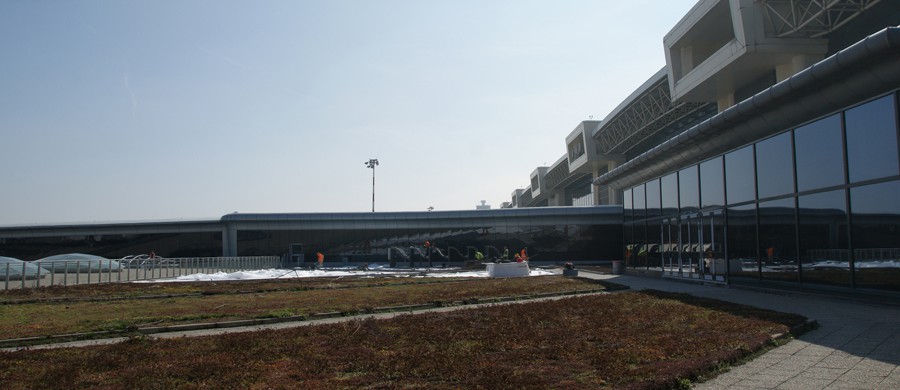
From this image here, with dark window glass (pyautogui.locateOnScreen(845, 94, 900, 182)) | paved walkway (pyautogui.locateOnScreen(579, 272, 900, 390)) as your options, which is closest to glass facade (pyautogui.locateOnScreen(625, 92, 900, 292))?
dark window glass (pyautogui.locateOnScreen(845, 94, 900, 182))

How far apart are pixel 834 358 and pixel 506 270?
28407mm

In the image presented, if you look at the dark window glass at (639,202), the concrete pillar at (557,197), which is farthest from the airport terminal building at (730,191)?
the concrete pillar at (557,197)

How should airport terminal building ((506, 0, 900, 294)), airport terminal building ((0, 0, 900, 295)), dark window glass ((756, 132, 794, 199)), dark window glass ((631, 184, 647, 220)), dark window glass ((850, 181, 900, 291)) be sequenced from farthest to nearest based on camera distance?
dark window glass ((631, 184, 647, 220)), dark window glass ((756, 132, 794, 199)), airport terminal building ((0, 0, 900, 295)), airport terminal building ((506, 0, 900, 294)), dark window glass ((850, 181, 900, 291))

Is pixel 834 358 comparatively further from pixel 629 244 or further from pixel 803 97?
pixel 629 244

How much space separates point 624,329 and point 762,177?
12235 mm

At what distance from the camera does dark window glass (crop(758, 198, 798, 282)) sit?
64.3 ft

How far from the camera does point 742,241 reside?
2297cm

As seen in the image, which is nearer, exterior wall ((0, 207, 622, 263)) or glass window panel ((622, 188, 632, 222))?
glass window panel ((622, 188, 632, 222))

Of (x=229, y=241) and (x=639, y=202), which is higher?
(x=639, y=202)

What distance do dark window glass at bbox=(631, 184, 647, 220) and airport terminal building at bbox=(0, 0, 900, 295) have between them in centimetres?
16

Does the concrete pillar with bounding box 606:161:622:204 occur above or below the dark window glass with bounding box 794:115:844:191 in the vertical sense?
above

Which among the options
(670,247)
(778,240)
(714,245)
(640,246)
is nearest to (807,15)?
(670,247)

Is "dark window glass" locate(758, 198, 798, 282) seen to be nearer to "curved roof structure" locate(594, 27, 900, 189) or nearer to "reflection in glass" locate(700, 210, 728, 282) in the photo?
"curved roof structure" locate(594, 27, 900, 189)

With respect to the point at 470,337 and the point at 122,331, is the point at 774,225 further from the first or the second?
the point at 122,331
